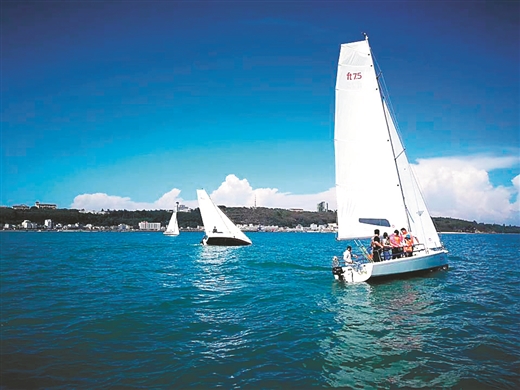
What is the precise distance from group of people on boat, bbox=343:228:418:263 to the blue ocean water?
178cm

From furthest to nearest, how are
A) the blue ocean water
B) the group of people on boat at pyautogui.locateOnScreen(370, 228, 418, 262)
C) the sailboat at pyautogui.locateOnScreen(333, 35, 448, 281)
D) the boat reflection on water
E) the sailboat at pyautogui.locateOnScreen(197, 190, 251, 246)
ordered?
the sailboat at pyautogui.locateOnScreen(197, 190, 251, 246), the sailboat at pyautogui.locateOnScreen(333, 35, 448, 281), the group of people on boat at pyautogui.locateOnScreen(370, 228, 418, 262), the boat reflection on water, the blue ocean water

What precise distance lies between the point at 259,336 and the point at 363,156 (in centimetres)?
1514

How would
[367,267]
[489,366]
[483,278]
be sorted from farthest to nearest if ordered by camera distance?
1. [483,278]
2. [367,267]
3. [489,366]

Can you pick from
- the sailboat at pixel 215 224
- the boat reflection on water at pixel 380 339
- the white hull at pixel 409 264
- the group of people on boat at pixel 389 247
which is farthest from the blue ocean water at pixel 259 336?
the sailboat at pixel 215 224

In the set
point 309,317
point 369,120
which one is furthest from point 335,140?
point 309,317

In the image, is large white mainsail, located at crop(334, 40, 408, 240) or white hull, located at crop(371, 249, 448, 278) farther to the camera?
large white mainsail, located at crop(334, 40, 408, 240)

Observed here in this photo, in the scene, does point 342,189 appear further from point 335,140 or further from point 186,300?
point 186,300

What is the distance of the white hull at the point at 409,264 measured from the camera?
21.2 metres

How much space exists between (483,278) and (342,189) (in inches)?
507

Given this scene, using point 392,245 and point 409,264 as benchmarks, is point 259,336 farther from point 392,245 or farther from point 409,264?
point 409,264

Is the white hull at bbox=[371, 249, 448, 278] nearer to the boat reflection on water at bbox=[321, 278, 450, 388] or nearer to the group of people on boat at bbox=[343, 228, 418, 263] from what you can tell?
the group of people on boat at bbox=[343, 228, 418, 263]

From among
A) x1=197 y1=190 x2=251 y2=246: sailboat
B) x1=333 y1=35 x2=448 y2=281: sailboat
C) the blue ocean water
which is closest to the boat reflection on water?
the blue ocean water

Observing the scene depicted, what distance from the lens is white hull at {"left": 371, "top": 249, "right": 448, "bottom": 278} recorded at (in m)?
21.2

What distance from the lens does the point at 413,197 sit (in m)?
27.1
